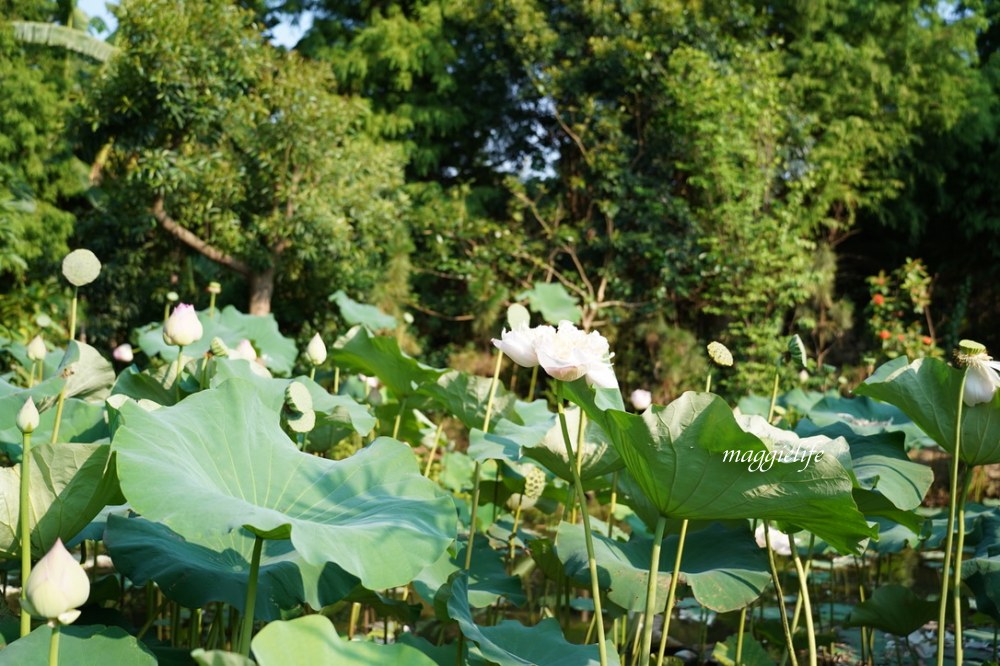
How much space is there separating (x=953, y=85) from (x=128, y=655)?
337 inches

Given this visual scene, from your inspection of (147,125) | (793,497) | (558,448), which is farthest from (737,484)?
(147,125)

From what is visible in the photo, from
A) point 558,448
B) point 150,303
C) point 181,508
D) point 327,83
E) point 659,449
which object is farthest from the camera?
point 150,303

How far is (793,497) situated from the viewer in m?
1.03

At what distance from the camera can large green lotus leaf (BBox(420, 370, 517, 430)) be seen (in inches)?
70.1

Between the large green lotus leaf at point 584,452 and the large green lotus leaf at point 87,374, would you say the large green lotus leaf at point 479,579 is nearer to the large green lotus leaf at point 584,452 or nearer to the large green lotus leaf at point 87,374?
the large green lotus leaf at point 584,452

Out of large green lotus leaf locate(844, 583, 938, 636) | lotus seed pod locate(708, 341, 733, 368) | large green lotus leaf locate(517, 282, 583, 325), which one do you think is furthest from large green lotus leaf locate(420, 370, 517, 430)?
large green lotus leaf locate(517, 282, 583, 325)

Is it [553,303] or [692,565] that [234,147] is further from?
[692,565]

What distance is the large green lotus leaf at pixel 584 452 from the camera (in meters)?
1.45

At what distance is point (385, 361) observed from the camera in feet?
6.40

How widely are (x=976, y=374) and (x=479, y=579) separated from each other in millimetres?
886

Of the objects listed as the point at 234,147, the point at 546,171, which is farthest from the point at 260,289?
the point at 546,171

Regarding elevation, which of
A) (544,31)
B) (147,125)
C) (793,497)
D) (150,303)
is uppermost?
(544,31)

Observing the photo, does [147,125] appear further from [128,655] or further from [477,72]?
[128,655]

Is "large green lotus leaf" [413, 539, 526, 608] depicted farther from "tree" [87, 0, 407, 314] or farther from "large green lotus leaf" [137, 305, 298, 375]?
"tree" [87, 0, 407, 314]
